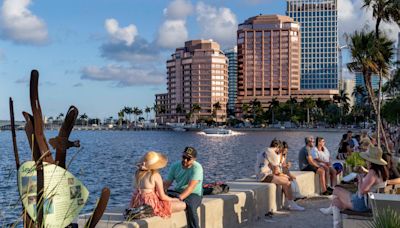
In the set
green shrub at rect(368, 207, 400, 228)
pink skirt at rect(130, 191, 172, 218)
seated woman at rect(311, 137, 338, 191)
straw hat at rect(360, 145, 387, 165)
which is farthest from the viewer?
seated woman at rect(311, 137, 338, 191)

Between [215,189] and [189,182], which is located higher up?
[189,182]

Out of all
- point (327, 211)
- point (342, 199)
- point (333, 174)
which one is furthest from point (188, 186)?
point (333, 174)

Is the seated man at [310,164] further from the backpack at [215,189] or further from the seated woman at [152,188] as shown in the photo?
A: the seated woman at [152,188]

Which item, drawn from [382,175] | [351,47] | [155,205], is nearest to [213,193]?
[155,205]

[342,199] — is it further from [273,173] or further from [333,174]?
[333,174]

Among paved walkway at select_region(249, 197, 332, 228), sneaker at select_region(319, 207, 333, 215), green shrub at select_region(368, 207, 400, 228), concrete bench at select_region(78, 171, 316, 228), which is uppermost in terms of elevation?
green shrub at select_region(368, 207, 400, 228)

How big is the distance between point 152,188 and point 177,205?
0.43 meters

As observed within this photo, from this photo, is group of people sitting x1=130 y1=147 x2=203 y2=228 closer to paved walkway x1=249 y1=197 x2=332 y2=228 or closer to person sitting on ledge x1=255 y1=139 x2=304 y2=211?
paved walkway x1=249 y1=197 x2=332 y2=228

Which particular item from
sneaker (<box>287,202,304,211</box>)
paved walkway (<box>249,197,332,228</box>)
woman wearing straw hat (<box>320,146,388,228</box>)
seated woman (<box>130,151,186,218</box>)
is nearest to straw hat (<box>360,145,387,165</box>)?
woman wearing straw hat (<box>320,146,388,228</box>)

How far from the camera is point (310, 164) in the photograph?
12141mm

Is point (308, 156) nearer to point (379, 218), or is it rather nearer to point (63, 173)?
point (379, 218)

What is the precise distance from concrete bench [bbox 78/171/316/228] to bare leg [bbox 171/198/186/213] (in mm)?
66

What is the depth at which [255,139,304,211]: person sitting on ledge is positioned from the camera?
33.0ft

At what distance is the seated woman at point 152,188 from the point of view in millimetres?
6762
